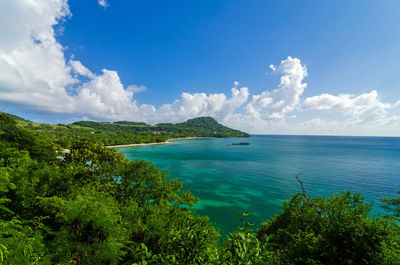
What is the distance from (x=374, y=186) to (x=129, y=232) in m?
58.4

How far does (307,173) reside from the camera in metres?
53.5

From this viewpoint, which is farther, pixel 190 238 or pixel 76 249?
pixel 76 249

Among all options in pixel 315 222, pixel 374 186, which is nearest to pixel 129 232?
pixel 315 222

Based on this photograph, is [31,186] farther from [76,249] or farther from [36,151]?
[36,151]

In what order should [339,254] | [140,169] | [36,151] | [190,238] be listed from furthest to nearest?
[36,151] < [140,169] < [339,254] < [190,238]

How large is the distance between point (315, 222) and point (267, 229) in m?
6.11

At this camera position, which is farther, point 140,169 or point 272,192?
point 272,192

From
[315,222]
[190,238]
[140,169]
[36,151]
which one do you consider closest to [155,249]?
[190,238]

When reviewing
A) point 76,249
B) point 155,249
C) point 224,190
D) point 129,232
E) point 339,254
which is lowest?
point 224,190

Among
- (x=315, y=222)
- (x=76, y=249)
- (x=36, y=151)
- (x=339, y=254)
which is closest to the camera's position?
(x=339, y=254)

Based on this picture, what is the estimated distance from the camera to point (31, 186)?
37.2 ft

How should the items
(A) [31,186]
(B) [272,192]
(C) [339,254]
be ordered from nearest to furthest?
(C) [339,254] → (A) [31,186] → (B) [272,192]

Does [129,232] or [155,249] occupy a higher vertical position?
[129,232]

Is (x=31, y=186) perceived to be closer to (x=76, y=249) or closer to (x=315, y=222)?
(x=76, y=249)
